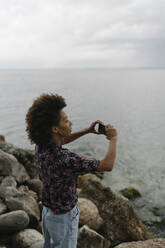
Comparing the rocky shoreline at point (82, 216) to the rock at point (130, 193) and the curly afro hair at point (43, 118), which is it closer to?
the rock at point (130, 193)

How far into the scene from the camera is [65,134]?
9.56 ft

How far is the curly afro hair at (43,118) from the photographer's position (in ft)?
9.00

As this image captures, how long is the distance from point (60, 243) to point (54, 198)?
24.7 inches

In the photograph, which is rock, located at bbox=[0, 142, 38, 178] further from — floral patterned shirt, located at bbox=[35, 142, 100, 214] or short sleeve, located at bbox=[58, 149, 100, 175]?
short sleeve, located at bbox=[58, 149, 100, 175]

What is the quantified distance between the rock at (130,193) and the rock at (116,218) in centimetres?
505

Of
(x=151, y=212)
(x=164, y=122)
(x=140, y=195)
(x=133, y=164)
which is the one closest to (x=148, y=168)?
(x=133, y=164)

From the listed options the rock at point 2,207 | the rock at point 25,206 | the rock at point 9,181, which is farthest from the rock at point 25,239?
the rock at point 9,181

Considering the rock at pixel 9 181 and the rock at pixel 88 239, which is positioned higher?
the rock at pixel 9 181

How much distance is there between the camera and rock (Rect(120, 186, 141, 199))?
12.8 metres

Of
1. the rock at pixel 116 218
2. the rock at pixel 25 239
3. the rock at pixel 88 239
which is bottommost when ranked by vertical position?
the rock at pixel 116 218

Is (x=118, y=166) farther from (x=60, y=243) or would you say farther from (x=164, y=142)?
(x=60, y=243)

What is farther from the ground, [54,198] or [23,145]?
[54,198]

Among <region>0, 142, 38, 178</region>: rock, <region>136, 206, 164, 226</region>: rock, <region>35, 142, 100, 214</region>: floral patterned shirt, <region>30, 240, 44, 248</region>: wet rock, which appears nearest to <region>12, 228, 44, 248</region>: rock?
<region>30, 240, 44, 248</region>: wet rock

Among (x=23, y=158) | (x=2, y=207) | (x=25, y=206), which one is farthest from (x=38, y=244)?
(x=23, y=158)
